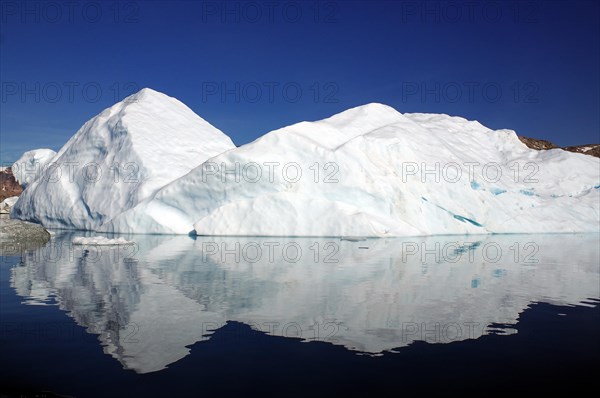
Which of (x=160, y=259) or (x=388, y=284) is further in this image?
(x=160, y=259)

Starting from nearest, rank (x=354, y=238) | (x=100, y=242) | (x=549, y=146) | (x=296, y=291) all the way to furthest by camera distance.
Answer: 1. (x=296, y=291)
2. (x=100, y=242)
3. (x=354, y=238)
4. (x=549, y=146)

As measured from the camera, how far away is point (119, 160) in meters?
29.8

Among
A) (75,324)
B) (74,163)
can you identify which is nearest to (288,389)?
(75,324)

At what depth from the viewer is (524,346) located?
6.46 m

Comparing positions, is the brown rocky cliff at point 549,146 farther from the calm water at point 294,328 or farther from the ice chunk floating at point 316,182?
the calm water at point 294,328

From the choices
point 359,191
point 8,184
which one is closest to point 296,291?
point 359,191

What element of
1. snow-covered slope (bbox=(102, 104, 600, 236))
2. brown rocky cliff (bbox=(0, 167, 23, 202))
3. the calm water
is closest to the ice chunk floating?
snow-covered slope (bbox=(102, 104, 600, 236))

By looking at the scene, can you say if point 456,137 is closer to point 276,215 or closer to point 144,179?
point 276,215

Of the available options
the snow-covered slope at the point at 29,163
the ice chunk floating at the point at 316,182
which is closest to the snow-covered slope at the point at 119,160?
the ice chunk floating at the point at 316,182

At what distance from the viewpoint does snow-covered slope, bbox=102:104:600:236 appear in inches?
966

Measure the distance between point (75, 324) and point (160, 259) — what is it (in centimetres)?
804

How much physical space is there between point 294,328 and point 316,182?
18535mm

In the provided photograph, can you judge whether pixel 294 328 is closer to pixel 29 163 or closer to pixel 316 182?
pixel 316 182

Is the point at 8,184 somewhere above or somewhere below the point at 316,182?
above
